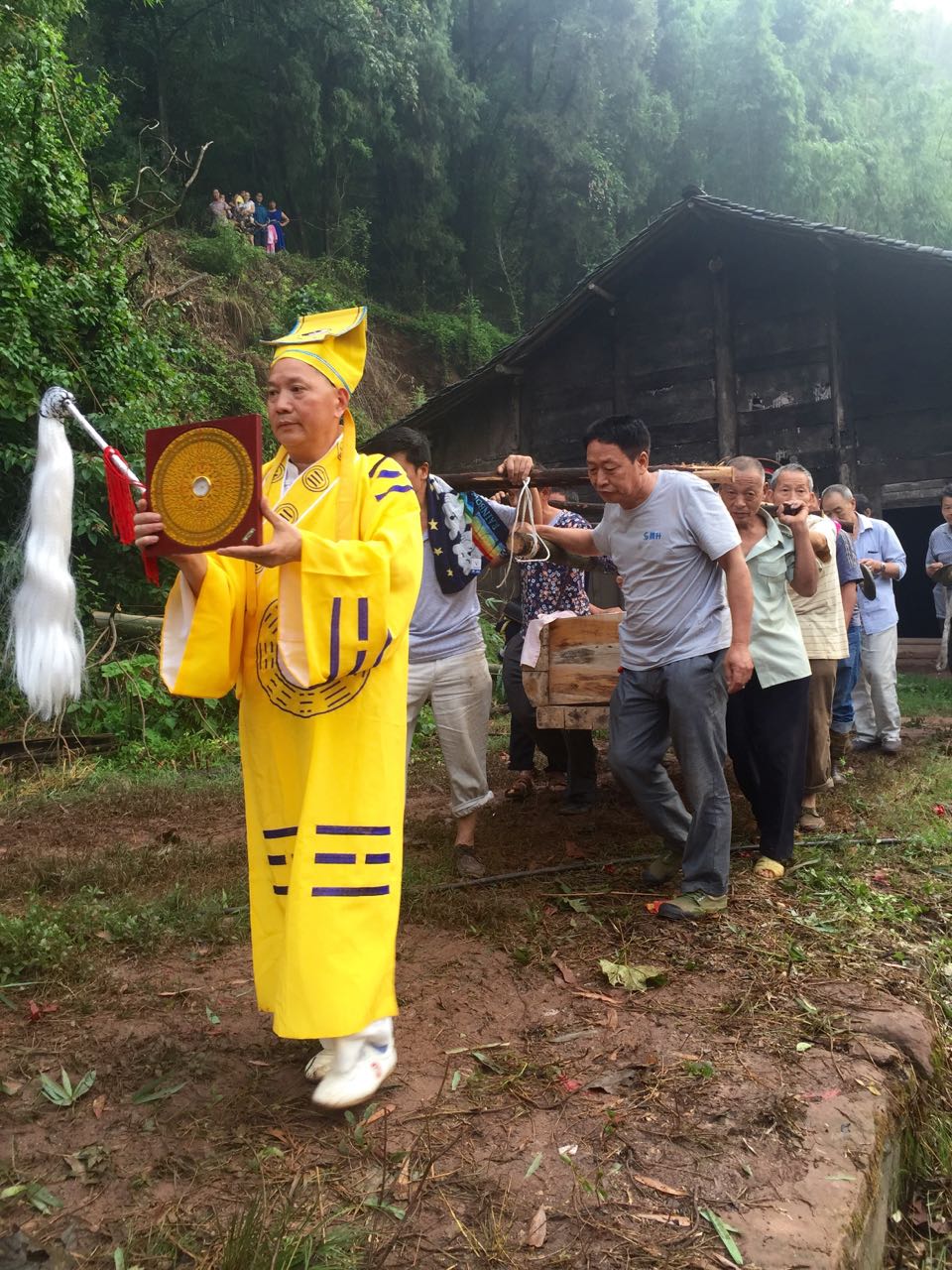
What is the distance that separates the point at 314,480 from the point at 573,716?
8.47ft

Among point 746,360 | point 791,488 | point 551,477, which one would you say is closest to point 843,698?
point 791,488

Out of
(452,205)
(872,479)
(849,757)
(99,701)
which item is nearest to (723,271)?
(872,479)

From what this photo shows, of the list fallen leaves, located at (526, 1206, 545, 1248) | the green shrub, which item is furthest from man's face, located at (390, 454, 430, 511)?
the green shrub

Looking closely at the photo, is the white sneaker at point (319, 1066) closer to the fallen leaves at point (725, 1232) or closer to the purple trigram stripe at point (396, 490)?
the fallen leaves at point (725, 1232)

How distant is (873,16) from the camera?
1292 inches

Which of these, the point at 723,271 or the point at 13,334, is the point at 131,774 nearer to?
the point at 13,334

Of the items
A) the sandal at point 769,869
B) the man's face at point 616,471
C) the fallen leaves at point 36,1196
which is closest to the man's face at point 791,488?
the man's face at point 616,471

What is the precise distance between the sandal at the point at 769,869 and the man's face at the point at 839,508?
3743 mm

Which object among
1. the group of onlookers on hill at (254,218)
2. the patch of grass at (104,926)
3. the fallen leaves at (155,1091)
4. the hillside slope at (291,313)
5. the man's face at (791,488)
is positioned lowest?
the fallen leaves at (155,1091)

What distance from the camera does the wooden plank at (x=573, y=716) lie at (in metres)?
4.98

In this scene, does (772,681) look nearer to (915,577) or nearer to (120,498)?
(120,498)

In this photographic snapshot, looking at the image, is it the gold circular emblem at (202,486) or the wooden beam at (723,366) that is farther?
the wooden beam at (723,366)

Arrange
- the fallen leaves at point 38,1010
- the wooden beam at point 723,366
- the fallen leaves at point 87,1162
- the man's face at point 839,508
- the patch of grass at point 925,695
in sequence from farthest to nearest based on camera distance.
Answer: the wooden beam at point 723,366 < the patch of grass at point 925,695 < the man's face at point 839,508 < the fallen leaves at point 38,1010 < the fallen leaves at point 87,1162

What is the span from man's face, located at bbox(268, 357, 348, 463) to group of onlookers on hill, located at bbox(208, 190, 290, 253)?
19.5 meters
